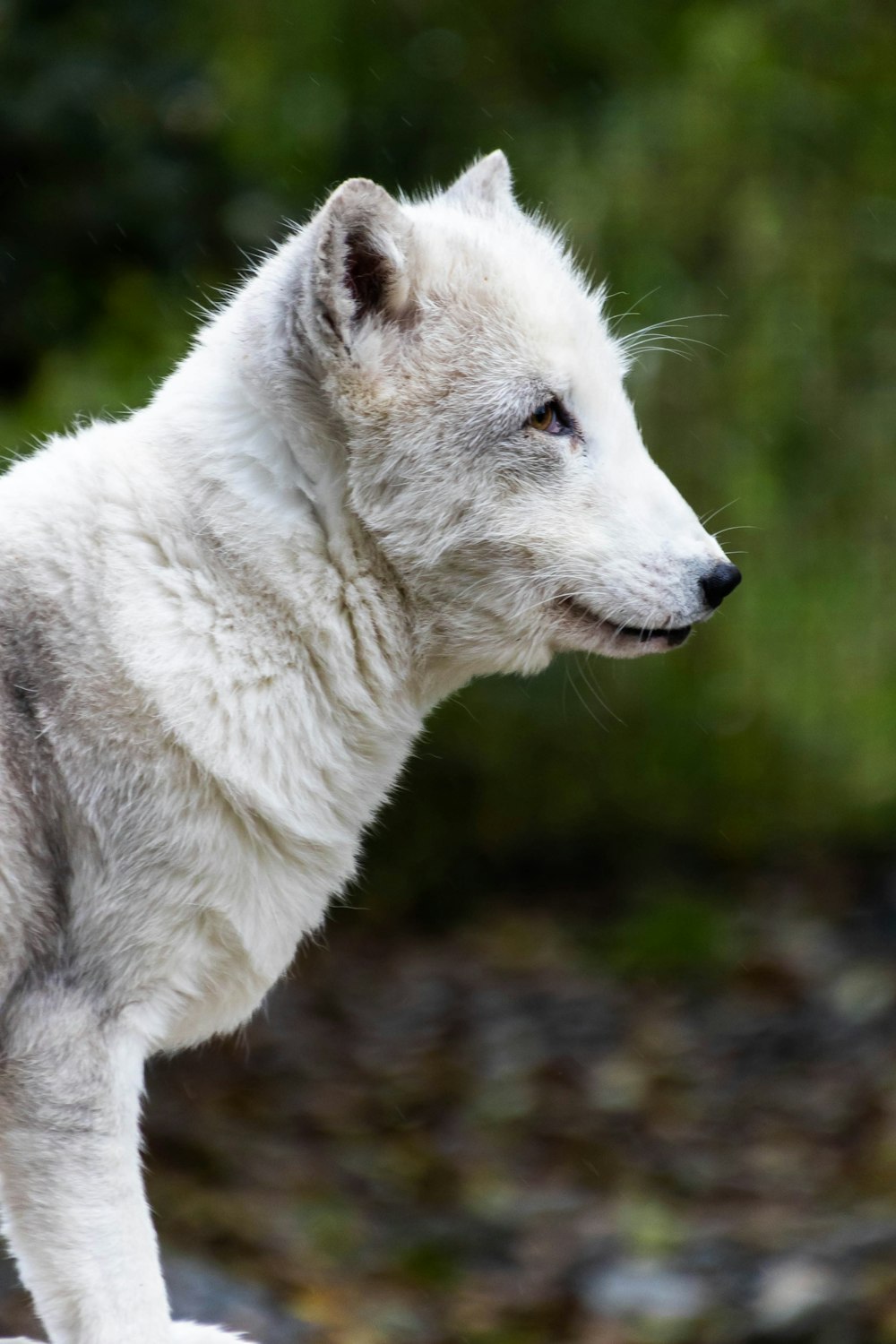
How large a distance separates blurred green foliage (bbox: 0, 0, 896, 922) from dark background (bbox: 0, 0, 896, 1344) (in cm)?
2

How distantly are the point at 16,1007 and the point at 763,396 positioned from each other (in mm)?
6653

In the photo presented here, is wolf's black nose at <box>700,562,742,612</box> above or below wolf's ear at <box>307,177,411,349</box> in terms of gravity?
below

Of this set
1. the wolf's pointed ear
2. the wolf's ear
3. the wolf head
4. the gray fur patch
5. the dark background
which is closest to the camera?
the gray fur patch

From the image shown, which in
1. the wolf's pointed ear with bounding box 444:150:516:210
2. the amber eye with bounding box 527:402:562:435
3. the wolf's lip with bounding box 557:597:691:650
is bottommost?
the wolf's lip with bounding box 557:597:691:650

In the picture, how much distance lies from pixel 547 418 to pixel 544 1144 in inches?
159

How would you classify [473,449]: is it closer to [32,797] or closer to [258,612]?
[258,612]

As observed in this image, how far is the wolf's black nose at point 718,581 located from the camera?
11.0ft

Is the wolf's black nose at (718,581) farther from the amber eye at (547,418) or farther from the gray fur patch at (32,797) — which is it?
the gray fur patch at (32,797)

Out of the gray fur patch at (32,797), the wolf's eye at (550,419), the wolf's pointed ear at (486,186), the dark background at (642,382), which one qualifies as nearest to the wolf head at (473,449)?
the wolf's eye at (550,419)

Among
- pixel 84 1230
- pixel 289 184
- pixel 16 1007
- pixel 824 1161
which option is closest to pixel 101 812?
pixel 16 1007

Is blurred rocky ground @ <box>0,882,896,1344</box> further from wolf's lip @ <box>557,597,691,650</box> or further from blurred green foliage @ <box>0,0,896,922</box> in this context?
wolf's lip @ <box>557,597,691,650</box>

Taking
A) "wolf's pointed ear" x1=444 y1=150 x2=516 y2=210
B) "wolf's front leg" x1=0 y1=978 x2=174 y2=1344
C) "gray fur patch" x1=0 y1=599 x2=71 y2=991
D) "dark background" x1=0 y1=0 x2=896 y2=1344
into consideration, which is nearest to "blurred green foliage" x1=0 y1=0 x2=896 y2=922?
"dark background" x1=0 y1=0 x2=896 y2=1344

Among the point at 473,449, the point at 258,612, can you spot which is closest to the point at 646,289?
the point at 473,449

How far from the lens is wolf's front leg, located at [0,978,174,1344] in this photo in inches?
115
